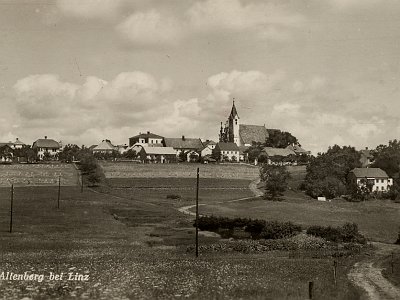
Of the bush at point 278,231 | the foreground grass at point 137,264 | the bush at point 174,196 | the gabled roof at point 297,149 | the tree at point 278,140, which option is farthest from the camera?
the gabled roof at point 297,149

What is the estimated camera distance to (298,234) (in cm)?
5159

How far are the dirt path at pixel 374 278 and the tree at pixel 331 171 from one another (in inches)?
2298

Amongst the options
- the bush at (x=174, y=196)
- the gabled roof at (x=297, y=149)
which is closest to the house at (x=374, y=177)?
the bush at (x=174, y=196)

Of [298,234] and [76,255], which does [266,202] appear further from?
[76,255]

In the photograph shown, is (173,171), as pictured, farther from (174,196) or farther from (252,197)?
(174,196)

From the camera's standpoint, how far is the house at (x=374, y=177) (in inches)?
4557

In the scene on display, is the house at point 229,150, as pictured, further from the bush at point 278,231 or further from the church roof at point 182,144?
the bush at point 278,231

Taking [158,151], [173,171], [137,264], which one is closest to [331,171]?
[173,171]

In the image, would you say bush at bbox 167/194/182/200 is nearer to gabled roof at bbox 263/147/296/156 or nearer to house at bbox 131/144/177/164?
house at bbox 131/144/177/164

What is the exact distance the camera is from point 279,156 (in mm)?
159125

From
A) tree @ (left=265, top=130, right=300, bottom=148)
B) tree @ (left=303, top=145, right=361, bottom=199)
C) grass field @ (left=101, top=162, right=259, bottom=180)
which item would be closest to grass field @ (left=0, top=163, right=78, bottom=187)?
grass field @ (left=101, top=162, right=259, bottom=180)

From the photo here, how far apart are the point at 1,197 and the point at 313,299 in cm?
6788

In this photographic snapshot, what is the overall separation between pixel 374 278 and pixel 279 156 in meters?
128

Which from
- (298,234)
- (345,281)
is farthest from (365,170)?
(345,281)
